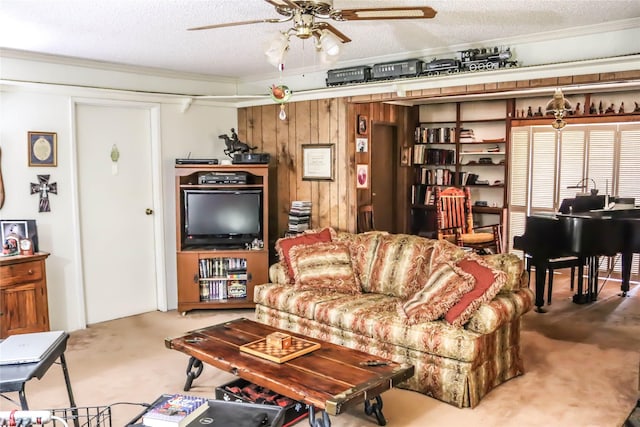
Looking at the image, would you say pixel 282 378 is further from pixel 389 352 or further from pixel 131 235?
pixel 131 235

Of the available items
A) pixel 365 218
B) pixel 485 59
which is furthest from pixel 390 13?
pixel 365 218

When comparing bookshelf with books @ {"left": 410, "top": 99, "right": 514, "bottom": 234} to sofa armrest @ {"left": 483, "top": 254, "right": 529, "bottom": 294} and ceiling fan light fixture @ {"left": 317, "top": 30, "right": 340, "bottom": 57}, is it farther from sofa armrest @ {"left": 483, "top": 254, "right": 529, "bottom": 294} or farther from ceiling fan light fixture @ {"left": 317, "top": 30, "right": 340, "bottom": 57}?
ceiling fan light fixture @ {"left": 317, "top": 30, "right": 340, "bottom": 57}

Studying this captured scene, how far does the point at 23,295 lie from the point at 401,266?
9.84 feet

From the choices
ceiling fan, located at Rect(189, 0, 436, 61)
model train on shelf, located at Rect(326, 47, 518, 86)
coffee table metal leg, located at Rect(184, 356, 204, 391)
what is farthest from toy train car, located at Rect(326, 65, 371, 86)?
coffee table metal leg, located at Rect(184, 356, 204, 391)

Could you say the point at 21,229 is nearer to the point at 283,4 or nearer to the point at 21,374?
the point at 21,374

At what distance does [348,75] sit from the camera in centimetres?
496

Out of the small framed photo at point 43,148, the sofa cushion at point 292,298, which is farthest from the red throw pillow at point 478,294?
the small framed photo at point 43,148

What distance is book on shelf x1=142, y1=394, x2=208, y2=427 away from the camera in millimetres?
1840

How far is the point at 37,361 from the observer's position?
2.11 m

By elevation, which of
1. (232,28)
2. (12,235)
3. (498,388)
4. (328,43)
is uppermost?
(232,28)

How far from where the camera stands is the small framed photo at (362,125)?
534cm

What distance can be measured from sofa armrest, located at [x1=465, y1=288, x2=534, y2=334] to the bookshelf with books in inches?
139

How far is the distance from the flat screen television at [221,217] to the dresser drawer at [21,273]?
1462mm

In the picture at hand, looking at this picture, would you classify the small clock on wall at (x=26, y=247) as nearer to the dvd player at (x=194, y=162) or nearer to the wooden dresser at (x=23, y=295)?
the wooden dresser at (x=23, y=295)
